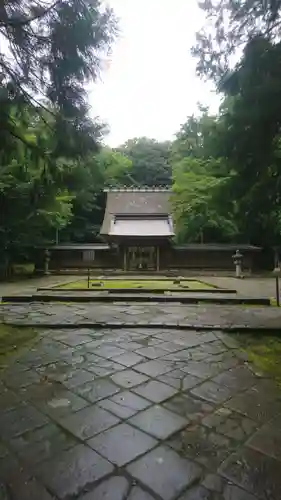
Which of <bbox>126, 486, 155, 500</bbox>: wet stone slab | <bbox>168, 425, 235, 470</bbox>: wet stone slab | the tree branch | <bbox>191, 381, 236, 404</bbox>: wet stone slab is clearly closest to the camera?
<bbox>126, 486, 155, 500</bbox>: wet stone slab

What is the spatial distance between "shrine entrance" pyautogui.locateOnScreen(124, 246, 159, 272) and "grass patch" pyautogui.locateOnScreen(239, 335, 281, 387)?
42.1ft

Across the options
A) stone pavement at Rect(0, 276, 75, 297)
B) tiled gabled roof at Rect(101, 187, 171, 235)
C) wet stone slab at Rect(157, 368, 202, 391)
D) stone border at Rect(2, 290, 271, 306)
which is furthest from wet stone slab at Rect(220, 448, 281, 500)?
tiled gabled roof at Rect(101, 187, 171, 235)

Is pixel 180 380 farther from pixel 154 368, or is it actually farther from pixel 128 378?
pixel 128 378

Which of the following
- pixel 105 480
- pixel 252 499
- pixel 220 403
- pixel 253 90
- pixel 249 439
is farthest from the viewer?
pixel 253 90

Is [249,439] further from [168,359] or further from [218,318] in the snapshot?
[218,318]

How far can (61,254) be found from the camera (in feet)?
57.4

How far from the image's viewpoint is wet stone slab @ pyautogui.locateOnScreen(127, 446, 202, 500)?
1.56 metres

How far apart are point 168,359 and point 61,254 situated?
48.8 ft

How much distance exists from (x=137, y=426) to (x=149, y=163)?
29830mm

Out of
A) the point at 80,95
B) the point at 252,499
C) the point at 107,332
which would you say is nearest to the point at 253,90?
the point at 80,95

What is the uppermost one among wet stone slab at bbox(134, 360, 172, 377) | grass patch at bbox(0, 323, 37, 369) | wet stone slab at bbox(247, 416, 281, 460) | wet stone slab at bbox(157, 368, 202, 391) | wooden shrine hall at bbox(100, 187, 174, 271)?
wooden shrine hall at bbox(100, 187, 174, 271)

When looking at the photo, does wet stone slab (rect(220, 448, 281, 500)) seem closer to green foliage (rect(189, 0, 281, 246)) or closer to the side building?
green foliage (rect(189, 0, 281, 246))

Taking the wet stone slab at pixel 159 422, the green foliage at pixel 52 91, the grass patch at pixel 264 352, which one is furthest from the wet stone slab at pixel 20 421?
the green foliage at pixel 52 91

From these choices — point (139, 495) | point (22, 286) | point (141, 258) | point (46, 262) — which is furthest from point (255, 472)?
point (141, 258)
